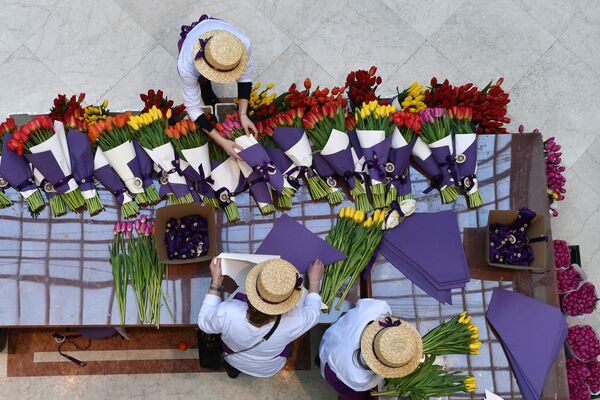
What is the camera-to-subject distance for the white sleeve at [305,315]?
235cm

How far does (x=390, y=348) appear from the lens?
2.16m

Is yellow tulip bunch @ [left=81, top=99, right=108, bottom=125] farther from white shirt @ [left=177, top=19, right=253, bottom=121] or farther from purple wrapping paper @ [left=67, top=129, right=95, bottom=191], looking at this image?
white shirt @ [left=177, top=19, right=253, bottom=121]

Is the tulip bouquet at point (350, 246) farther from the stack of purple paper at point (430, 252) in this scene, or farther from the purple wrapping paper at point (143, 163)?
the purple wrapping paper at point (143, 163)

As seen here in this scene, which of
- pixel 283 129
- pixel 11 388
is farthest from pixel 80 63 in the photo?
pixel 11 388

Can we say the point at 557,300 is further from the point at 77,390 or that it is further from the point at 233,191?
the point at 77,390

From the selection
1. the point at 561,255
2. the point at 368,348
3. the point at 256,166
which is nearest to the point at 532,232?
Answer: the point at 561,255

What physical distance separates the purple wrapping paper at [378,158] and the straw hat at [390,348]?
2.57 feet

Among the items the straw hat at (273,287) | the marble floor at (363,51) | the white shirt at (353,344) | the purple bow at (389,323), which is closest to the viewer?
the straw hat at (273,287)

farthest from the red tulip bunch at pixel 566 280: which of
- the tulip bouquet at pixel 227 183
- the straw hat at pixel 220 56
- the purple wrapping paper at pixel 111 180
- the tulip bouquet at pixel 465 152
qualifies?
the purple wrapping paper at pixel 111 180

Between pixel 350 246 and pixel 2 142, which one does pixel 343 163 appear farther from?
pixel 2 142

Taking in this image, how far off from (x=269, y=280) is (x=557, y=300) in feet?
5.25

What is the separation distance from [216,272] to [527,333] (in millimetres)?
1614

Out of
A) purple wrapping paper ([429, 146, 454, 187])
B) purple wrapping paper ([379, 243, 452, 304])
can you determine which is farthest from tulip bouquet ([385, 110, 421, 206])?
purple wrapping paper ([379, 243, 452, 304])

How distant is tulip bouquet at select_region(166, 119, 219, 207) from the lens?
2650 mm
